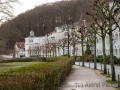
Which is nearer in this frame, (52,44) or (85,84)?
(85,84)

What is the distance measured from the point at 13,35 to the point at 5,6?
4.89 m

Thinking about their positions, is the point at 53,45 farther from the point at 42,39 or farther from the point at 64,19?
the point at 64,19

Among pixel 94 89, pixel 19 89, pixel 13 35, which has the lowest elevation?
pixel 94 89

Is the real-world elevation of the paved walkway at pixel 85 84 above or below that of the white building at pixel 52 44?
below

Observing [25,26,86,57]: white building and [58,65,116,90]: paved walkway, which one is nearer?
[58,65,116,90]: paved walkway

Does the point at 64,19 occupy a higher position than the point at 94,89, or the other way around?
the point at 64,19

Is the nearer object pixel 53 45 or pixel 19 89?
pixel 19 89

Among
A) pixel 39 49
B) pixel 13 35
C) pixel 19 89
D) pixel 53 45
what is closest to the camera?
pixel 19 89

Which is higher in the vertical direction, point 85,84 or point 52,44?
point 52,44

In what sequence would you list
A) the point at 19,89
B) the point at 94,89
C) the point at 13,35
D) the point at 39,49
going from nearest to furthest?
the point at 19,89
the point at 94,89
the point at 13,35
the point at 39,49

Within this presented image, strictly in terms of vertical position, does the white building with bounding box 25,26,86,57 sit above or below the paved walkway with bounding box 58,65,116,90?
above

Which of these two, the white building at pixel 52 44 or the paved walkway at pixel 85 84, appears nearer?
the paved walkway at pixel 85 84

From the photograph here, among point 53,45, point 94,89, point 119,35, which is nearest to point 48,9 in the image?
point 53,45

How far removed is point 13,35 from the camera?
3338 cm
